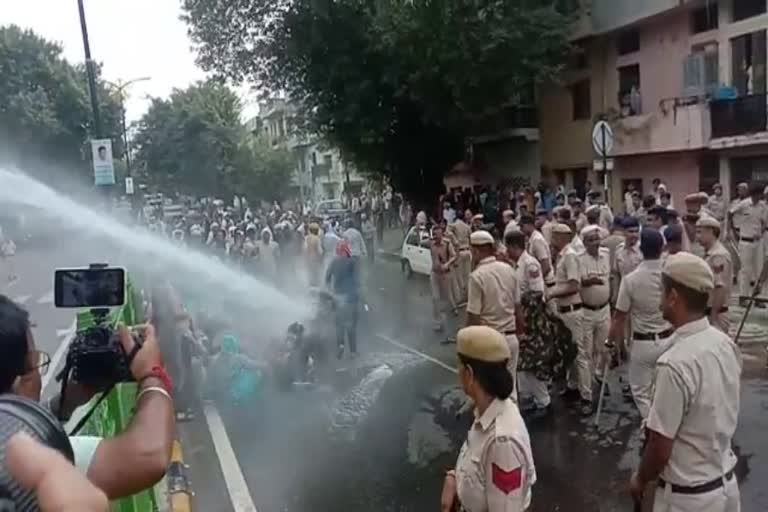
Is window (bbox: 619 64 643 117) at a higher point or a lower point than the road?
higher

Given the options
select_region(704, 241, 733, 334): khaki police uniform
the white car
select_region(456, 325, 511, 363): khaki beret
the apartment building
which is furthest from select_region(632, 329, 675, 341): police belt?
the apartment building

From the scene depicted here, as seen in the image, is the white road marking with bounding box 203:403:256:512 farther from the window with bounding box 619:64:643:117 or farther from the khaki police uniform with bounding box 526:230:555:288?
the window with bounding box 619:64:643:117

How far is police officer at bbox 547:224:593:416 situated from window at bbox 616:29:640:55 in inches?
784

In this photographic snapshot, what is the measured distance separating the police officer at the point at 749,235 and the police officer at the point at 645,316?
23.8 ft

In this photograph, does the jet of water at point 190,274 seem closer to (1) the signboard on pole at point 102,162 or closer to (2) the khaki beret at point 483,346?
(1) the signboard on pole at point 102,162

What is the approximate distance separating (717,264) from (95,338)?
6.88 metres

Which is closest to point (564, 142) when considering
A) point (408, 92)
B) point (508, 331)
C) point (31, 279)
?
point (408, 92)

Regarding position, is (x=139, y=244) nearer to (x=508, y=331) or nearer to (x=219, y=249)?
(x=219, y=249)

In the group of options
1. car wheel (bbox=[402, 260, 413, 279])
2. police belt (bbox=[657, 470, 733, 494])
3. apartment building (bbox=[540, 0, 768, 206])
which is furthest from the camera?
car wheel (bbox=[402, 260, 413, 279])

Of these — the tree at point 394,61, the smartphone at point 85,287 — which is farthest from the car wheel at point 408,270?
the smartphone at point 85,287

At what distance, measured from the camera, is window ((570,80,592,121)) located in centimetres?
2906

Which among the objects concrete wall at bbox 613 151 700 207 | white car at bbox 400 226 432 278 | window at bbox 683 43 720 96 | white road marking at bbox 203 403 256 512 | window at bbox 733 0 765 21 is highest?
window at bbox 733 0 765 21

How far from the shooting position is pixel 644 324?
22.2 ft

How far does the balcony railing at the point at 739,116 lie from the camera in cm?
2030
